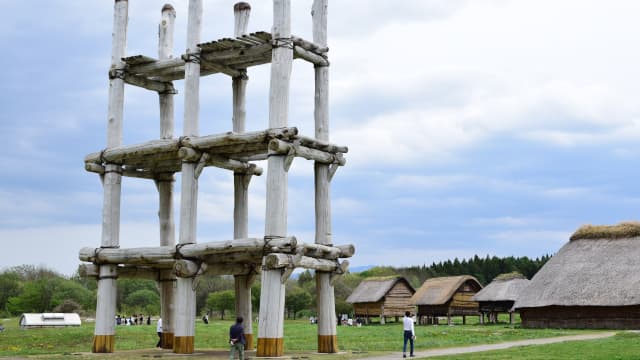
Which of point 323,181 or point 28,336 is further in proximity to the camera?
point 28,336

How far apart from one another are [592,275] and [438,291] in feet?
74.9

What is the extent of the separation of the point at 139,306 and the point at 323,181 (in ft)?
211

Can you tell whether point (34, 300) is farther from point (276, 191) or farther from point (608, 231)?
point (276, 191)

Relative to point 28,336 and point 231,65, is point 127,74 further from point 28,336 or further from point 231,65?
point 28,336

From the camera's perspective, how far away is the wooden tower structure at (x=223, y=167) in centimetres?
2478

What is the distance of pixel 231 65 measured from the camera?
99.1 ft

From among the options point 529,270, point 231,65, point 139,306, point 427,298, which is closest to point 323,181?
point 231,65

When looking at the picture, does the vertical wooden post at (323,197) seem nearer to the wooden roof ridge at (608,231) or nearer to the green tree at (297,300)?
the wooden roof ridge at (608,231)

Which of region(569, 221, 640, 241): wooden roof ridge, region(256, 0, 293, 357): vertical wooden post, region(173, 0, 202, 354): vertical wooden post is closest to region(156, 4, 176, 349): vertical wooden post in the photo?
region(173, 0, 202, 354): vertical wooden post

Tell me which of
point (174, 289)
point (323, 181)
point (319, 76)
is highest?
point (319, 76)

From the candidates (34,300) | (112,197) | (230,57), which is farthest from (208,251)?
(34,300)

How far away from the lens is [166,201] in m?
33.0

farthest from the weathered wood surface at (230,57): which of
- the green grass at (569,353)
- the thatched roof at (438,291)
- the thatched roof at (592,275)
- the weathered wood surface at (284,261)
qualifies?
the thatched roof at (438,291)

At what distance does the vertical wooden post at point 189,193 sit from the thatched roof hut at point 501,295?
42984 millimetres
